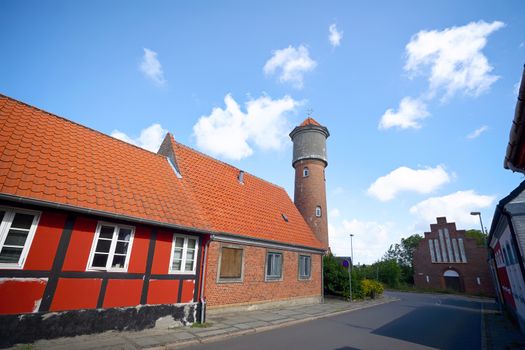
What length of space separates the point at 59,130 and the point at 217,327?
29.1 feet

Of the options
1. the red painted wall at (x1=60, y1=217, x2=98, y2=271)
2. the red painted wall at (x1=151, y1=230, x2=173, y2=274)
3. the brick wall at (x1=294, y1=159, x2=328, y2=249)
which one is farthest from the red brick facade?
the red painted wall at (x1=60, y1=217, x2=98, y2=271)

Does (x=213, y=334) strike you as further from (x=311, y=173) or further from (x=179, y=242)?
(x=311, y=173)

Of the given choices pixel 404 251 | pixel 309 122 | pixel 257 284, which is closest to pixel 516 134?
pixel 257 284

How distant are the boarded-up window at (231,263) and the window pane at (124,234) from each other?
4.46 metres

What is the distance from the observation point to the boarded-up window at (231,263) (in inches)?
443

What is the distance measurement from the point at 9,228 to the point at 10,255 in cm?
63

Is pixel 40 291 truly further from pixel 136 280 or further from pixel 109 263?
pixel 136 280

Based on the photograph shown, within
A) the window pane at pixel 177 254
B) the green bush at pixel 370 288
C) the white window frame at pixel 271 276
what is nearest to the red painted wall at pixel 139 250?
the window pane at pixel 177 254

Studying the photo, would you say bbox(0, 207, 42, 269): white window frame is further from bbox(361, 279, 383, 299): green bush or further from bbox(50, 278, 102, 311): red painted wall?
bbox(361, 279, 383, 299): green bush

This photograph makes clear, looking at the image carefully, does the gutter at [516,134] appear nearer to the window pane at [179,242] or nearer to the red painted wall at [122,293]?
the window pane at [179,242]

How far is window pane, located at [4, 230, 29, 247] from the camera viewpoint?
6.02 m

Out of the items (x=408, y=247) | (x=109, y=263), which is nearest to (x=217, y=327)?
(x=109, y=263)

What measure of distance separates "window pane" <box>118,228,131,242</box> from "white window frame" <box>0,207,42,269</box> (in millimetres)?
2006

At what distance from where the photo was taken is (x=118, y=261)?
7652 millimetres
